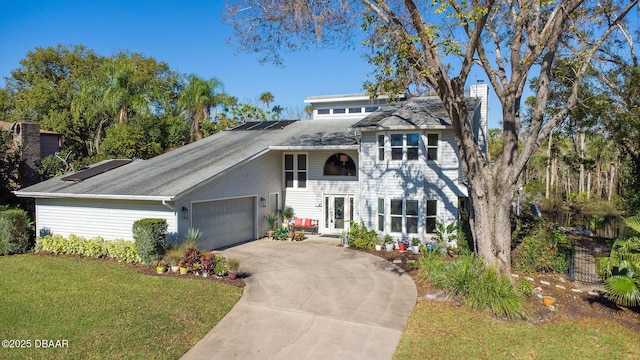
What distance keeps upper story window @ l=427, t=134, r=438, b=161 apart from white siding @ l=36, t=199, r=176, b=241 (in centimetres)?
1019

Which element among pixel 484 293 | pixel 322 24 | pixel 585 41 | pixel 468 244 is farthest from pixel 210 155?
pixel 585 41

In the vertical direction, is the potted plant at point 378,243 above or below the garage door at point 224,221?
below

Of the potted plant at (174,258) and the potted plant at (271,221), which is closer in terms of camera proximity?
the potted plant at (174,258)

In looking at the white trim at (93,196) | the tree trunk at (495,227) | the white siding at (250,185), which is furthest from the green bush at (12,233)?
the tree trunk at (495,227)

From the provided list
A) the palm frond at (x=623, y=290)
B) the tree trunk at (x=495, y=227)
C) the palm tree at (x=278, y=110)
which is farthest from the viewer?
the palm tree at (x=278, y=110)

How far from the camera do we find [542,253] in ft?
41.2

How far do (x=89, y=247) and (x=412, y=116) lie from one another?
1359cm

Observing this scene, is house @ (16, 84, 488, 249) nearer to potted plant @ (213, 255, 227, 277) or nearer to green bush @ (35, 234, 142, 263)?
green bush @ (35, 234, 142, 263)

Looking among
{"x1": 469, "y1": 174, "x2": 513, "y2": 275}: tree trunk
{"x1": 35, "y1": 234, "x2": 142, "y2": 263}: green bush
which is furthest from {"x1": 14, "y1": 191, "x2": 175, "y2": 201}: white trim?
Answer: {"x1": 469, "y1": 174, "x2": 513, "y2": 275}: tree trunk

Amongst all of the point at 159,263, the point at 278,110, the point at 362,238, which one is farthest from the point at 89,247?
the point at 278,110

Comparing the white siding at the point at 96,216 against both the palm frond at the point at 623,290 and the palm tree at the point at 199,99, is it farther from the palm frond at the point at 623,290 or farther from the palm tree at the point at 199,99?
the palm tree at the point at 199,99

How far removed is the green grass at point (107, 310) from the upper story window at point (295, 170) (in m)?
9.10

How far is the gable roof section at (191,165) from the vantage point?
13.7 meters

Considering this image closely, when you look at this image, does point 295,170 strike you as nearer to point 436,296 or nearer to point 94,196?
point 94,196
